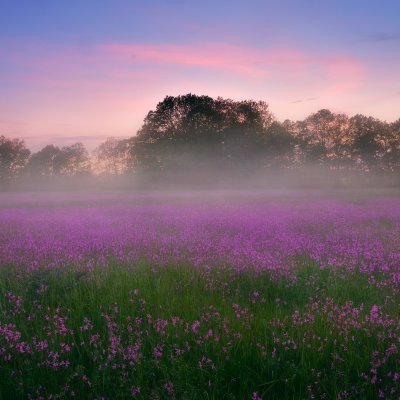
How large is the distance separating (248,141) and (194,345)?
5539cm

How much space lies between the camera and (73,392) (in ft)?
9.59

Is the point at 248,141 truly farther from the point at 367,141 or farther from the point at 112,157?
the point at 112,157

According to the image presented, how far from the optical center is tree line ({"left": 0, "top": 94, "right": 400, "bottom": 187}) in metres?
56.5

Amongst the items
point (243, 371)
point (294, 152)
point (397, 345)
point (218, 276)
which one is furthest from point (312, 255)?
point (294, 152)

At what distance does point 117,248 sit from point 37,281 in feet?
9.23

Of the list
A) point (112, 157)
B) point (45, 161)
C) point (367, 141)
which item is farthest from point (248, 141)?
point (45, 161)

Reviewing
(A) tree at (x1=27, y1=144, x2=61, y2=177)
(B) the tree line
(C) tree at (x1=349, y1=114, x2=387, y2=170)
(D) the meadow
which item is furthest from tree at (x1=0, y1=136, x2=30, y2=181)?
(D) the meadow

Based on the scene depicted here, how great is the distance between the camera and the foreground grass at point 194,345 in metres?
3.02

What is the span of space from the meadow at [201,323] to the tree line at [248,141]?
49.0 metres

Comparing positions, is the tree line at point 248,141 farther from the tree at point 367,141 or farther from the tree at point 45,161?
the tree at point 45,161

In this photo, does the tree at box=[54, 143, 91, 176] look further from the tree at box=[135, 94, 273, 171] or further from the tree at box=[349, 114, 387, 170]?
the tree at box=[349, 114, 387, 170]

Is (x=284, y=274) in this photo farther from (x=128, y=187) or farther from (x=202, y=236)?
(x=128, y=187)

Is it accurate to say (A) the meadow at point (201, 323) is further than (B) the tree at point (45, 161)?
No

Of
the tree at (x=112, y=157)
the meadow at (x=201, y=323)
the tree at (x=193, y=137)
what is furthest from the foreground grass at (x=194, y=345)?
the tree at (x=112, y=157)
